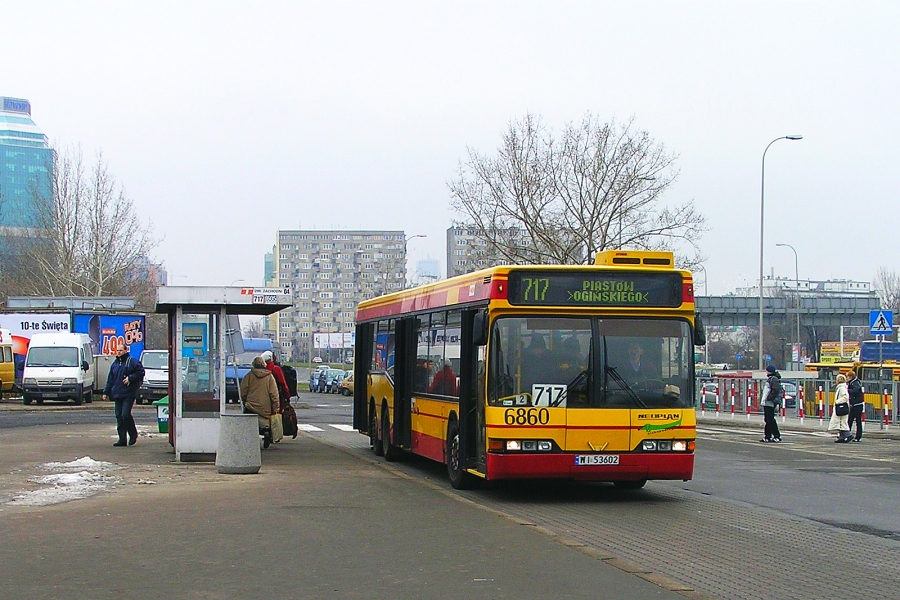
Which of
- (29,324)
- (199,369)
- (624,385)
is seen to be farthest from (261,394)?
(29,324)

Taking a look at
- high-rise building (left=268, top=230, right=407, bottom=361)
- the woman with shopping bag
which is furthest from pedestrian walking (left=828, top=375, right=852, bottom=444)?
high-rise building (left=268, top=230, right=407, bottom=361)

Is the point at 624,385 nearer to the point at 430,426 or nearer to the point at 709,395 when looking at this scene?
the point at 430,426

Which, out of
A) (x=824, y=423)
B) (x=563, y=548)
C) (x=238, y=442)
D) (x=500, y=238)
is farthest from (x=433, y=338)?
(x=500, y=238)

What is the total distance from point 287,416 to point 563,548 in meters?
13.6

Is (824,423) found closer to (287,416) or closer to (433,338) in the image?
(287,416)

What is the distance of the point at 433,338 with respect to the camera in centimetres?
1688

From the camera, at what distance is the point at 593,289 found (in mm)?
14234

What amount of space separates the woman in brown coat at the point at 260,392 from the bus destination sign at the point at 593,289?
284 inches

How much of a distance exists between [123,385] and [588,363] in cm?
1063

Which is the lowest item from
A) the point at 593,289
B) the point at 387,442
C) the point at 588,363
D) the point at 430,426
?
the point at 387,442

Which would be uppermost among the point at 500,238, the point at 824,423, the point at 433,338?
the point at 500,238

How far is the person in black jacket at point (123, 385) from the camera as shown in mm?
21453

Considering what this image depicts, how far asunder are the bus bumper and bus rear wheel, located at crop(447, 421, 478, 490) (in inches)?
50.8

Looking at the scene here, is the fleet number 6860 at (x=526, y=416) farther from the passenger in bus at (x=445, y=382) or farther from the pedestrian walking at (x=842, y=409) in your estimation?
the pedestrian walking at (x=842, y=409)
